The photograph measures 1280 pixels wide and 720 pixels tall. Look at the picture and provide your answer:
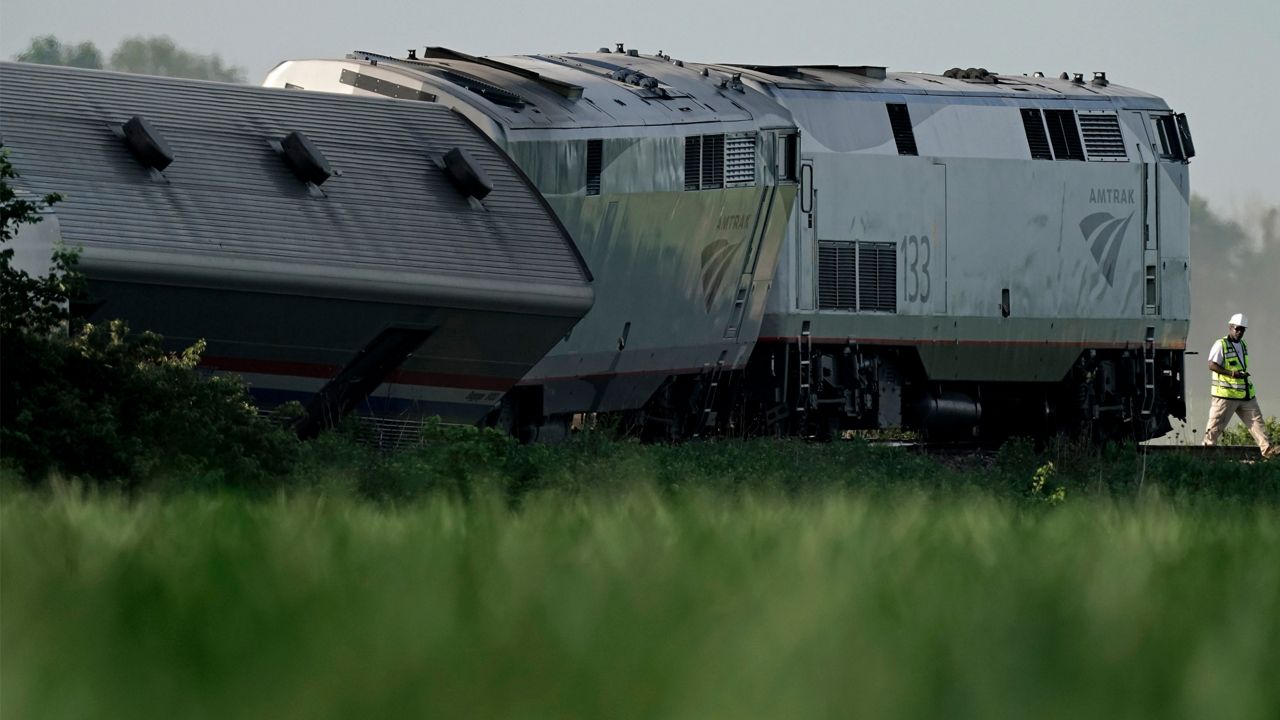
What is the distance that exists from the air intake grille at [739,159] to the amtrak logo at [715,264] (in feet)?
2.45

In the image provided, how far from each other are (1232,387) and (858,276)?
836 centimetres

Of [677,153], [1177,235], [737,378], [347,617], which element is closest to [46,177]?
[677,153]

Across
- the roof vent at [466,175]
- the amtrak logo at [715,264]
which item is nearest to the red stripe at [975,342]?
the amtrak logo at [715,264]

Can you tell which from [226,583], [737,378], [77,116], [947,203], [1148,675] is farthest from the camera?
[947,203]

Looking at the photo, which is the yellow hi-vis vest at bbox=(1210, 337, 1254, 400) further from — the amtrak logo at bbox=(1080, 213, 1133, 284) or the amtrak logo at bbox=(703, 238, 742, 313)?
the amtrak logo at bbox=(703, 238, 742, 313)

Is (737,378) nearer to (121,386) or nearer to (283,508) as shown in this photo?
(121,386)

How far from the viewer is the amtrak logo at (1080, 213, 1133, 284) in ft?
88.6

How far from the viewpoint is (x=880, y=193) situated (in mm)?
24672

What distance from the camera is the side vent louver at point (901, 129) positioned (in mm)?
24859

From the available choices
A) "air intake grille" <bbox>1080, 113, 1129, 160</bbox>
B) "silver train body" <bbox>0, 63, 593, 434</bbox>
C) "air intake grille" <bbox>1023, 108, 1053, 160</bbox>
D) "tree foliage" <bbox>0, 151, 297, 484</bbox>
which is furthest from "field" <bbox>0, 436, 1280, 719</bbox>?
"air intake grille" <bbox>1080, 113, 1129, 160</bbox>

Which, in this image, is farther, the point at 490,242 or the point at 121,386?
the point at 490,242

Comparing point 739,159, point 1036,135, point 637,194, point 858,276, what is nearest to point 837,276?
point 858,276

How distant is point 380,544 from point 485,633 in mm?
618

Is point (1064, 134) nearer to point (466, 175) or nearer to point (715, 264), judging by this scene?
point (715, 264)
